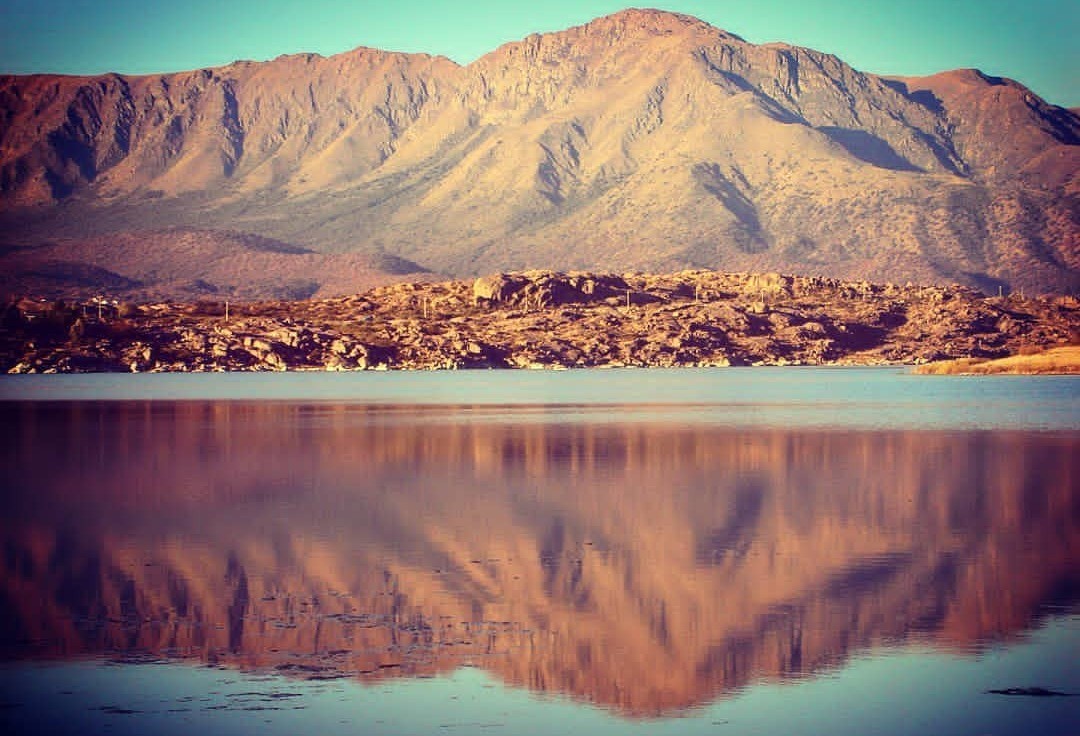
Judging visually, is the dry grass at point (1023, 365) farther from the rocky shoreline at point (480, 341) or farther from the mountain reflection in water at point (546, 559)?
the mountain reflection in water at point (546, 559)

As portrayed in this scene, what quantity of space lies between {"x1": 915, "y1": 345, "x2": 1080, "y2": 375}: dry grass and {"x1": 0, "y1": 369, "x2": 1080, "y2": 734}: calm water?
3603 inches

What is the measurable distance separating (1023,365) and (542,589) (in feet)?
411

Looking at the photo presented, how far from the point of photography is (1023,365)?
456ft

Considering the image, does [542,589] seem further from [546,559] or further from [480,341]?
[480,341]

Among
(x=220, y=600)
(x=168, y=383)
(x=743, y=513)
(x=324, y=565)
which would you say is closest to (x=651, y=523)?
(x=743, y=513)

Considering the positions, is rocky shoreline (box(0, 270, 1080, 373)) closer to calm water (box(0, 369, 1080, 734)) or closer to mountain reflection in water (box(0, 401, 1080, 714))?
calm water (box(0, 369, 1080, 734))

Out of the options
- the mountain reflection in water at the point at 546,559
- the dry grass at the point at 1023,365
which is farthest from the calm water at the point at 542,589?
the dry grass at the point at 1023,365

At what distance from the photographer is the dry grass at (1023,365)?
135 m

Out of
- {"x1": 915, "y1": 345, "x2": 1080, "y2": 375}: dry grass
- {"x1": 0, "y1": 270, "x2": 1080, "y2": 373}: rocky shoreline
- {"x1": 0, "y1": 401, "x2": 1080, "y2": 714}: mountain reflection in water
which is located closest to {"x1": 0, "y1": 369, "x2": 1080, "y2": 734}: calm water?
{"x1": 0, "y1": 401, "x2": 1080, "y2": 714}: mountain reflection in water

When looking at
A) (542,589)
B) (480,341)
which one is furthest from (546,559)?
(480,341)

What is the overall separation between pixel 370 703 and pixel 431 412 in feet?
196

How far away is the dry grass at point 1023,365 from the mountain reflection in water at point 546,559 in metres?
93.1

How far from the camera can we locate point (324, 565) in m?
24.1

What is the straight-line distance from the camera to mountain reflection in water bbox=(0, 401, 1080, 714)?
18062mm
